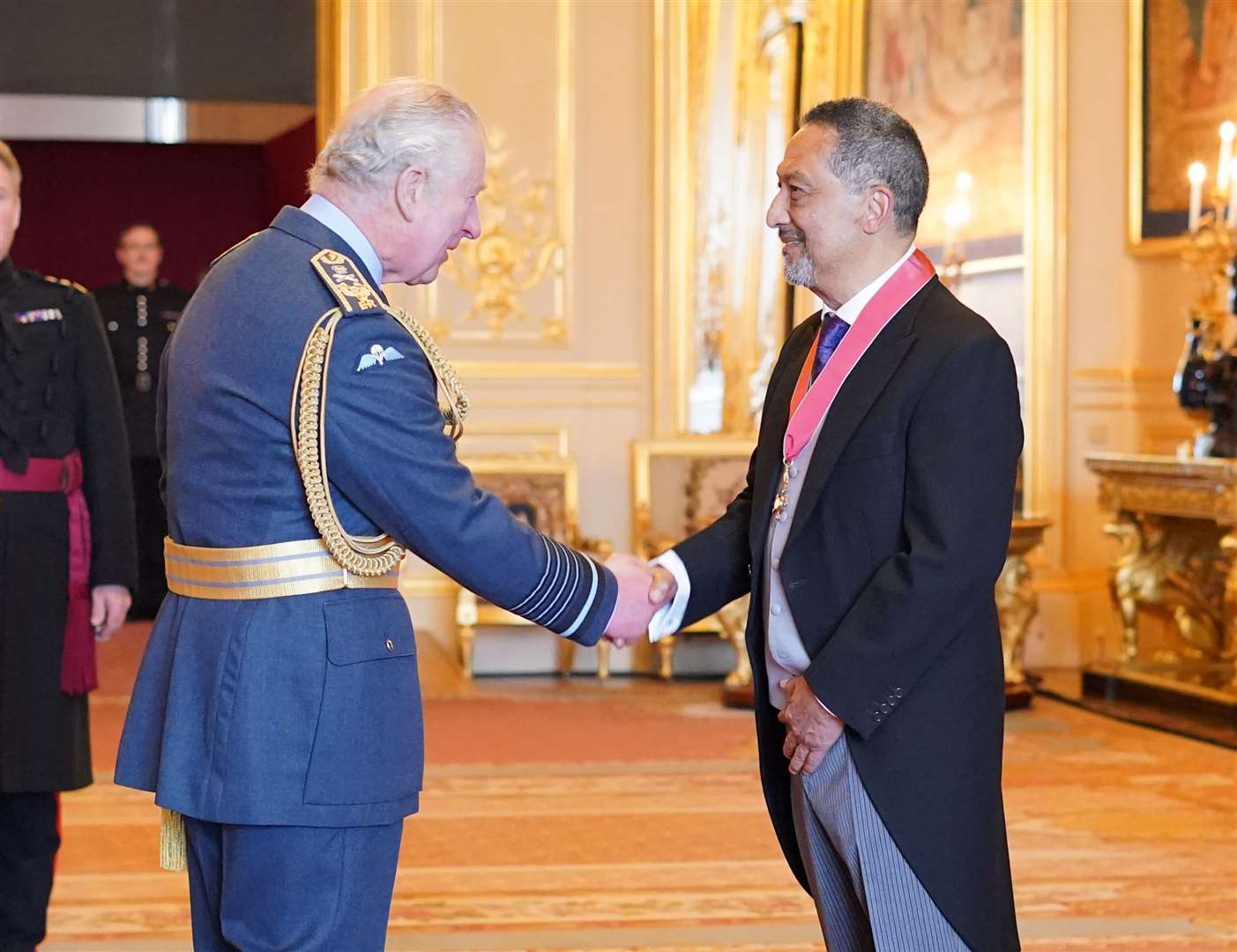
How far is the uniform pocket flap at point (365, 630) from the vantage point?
2143 mm

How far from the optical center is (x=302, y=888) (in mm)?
2139

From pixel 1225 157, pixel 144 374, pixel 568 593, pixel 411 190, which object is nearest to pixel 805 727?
pixel 568 593

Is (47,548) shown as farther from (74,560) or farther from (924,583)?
(924,583)

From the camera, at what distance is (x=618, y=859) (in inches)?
180

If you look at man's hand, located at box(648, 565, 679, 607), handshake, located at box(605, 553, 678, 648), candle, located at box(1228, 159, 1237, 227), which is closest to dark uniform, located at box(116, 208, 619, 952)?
handshake, located at box(605, 553, 678, 648)

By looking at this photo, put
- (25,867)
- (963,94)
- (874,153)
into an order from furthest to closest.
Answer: (963,94) < (25,867) < (874,153)

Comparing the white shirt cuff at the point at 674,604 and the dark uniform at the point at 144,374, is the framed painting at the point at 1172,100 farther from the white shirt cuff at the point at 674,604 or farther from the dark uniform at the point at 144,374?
the white shirt cuff at the point at 674,604

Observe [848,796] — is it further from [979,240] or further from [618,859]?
[979,240]

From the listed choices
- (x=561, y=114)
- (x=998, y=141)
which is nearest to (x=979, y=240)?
(x=998, y=141)

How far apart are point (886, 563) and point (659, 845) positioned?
2.59 metres

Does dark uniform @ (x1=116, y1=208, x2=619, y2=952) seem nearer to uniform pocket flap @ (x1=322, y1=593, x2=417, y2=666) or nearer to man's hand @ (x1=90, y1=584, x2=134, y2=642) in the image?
uniform pocket flap @ (x1=322, y1=593, x2=417, y2=666)

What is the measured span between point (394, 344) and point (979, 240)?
6.56m

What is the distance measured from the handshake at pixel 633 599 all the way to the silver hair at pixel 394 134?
0.66m

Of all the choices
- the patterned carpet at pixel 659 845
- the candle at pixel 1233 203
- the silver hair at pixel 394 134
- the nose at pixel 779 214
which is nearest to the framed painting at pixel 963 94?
the candle at pixel 1233 203
